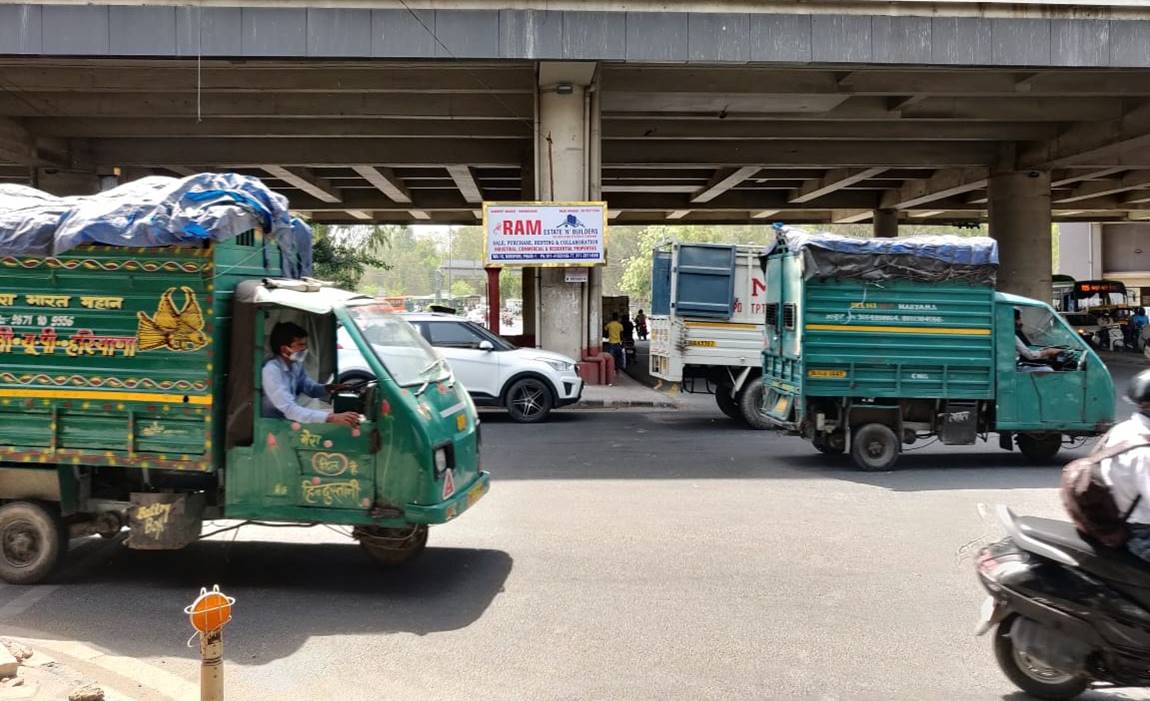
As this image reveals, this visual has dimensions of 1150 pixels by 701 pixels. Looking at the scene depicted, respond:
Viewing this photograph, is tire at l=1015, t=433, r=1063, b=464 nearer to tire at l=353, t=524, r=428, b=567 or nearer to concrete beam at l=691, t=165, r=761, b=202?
tire at l=353, t=524, r=428, b=567

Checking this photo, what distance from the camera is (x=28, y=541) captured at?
6352mm

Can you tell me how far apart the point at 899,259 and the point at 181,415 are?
26.5 feet

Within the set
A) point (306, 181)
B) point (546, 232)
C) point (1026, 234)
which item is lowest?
point (546, 232)

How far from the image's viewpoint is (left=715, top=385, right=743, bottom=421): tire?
15.4m

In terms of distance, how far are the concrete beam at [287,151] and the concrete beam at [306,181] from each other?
3.58ft

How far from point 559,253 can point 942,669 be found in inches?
609

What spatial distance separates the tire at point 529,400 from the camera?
15102 mm

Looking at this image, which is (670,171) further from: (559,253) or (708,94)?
(559,253)

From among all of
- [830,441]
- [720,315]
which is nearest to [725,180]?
[720,315]

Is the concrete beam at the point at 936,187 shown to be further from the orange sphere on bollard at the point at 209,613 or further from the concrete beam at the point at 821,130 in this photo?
the orange sphere on bollard at the point at 209,613

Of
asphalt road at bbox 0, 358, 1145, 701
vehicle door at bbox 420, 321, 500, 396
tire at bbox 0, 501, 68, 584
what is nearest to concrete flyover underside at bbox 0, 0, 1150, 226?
vehicle door at bbox 420, 321, 500, 396

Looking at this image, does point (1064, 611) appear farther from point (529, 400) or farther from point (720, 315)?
point (529, 400)

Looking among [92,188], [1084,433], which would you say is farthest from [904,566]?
[92,188]

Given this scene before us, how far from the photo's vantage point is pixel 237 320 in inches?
245
